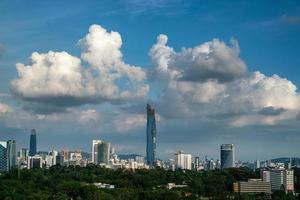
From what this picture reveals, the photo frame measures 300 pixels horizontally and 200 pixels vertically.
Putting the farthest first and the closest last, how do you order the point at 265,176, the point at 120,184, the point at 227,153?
the point at 227,153, the point at 265,176, the point at 120,184

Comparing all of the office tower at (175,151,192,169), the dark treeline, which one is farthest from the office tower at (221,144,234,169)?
the dark treeline

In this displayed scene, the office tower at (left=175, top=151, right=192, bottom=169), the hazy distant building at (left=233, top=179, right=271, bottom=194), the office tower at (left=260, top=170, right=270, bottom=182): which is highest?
the office tower at (left=175, top=151, right=192, bottom=169)

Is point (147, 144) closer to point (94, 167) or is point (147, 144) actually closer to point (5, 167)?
point (5, 167)

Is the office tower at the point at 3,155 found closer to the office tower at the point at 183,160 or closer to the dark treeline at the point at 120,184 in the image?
the dark treeline at the point at 120,184

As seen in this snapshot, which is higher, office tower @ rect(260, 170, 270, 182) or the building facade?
the building facade

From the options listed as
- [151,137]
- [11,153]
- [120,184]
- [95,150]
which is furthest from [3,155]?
[120,184]

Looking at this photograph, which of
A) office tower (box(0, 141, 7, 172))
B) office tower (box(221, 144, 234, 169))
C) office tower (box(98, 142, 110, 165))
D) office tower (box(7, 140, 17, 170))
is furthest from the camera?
office tower (box(98, 142, 110, 165))

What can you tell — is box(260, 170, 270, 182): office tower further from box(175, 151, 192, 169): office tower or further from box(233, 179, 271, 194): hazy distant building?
box(175, 151, 192, 169): office tower

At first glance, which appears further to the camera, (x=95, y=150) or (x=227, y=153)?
(x=95, y=150)

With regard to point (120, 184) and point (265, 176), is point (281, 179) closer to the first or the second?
point (265, 176)
